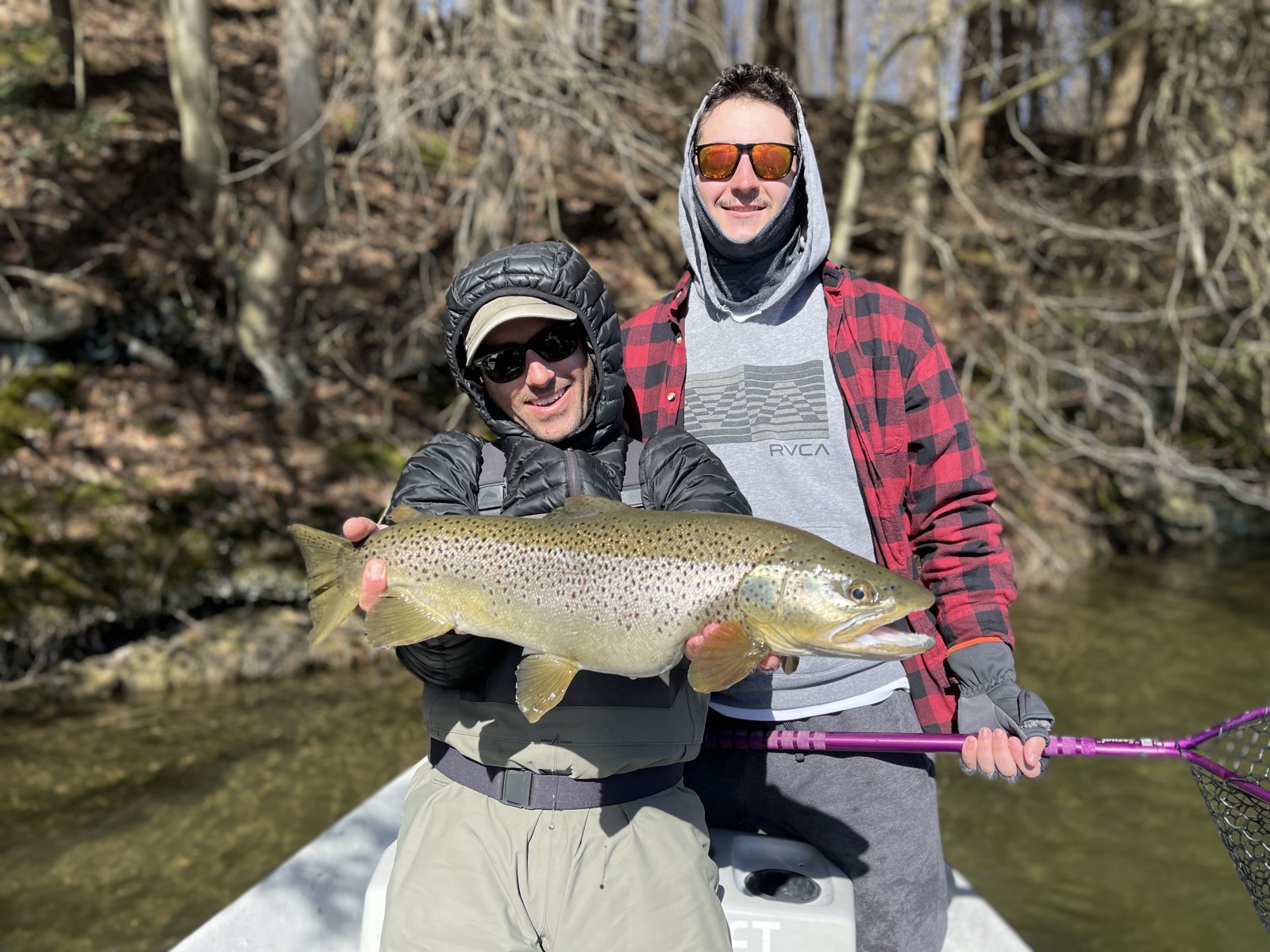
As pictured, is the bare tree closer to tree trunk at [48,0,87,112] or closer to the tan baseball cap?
tree trunk at [48,0,87,112]

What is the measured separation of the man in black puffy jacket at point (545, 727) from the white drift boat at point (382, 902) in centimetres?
49

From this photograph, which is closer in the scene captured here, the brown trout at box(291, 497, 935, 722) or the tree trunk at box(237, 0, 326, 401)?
the brown trout at box(291, 497, 935, 722)

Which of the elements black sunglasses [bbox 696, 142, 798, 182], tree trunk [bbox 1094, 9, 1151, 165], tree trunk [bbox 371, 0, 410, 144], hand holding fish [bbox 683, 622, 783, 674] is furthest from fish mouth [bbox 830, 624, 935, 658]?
tree trunk [bbox 1094, 9, 1151, 165]

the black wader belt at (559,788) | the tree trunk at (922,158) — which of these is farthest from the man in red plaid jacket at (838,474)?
the tree trunk at (922,158)

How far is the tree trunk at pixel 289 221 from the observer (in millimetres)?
10336

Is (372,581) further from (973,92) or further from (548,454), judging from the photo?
(973,92)

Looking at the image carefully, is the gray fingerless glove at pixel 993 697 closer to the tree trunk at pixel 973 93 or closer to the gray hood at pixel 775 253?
the gray hood at pixel 775 253

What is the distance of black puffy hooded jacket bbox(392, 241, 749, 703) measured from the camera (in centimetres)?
280

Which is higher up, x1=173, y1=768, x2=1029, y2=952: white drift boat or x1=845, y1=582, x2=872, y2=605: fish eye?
x1=845, y1=582, x2=872, y2=605: fish eye

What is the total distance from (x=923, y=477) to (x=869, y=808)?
108 cm

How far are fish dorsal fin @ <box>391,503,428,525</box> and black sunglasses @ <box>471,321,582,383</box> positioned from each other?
48cm

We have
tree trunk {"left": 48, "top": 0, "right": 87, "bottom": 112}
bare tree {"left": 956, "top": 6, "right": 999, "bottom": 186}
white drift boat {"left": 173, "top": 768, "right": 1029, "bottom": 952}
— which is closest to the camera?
white drift boat {"left": 173, "top": 768, "right": 1029, "bottom": 952}

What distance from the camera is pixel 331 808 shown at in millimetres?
7254

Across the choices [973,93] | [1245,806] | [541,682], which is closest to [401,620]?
[541,682]
